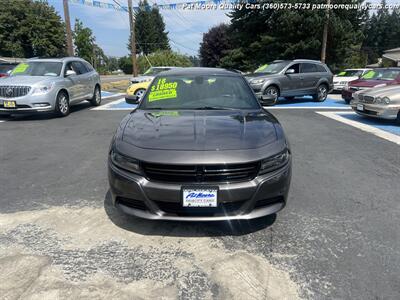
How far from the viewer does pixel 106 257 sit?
2895 millimetres

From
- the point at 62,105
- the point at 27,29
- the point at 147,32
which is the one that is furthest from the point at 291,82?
the point at 147,32

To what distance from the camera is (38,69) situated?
10.5 metres

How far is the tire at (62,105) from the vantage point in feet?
32.8

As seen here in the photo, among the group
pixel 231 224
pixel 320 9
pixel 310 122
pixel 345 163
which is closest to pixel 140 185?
pixel 231 224

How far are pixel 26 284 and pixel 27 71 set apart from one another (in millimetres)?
9442

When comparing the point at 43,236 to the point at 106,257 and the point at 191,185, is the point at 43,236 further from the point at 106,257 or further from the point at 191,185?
the point at 191,185

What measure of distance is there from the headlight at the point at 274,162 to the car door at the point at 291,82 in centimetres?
1058

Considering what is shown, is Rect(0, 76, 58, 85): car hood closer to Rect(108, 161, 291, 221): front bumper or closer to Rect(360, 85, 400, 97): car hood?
Rect(108, 161, 291, 221): front bumper

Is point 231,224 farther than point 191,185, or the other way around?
point 231,224

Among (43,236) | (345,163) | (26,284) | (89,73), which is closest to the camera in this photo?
(26,284)

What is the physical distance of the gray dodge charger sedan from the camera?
283 cm

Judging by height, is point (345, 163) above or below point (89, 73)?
below

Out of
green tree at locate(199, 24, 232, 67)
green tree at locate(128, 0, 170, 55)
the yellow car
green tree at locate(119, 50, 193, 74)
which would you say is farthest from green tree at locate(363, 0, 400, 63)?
the yellow car

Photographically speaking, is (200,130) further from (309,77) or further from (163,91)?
(309,77)
